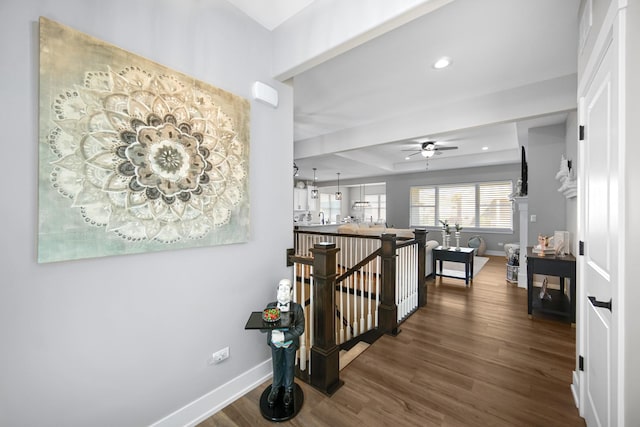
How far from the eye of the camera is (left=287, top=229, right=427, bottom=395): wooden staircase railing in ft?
6.43

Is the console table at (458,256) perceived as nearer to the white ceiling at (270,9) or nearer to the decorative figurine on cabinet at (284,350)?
the decorative figurine on cabinet at (284,350)

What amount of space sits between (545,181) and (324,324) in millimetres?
4380

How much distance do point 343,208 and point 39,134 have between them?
11443mm

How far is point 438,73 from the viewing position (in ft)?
9.19

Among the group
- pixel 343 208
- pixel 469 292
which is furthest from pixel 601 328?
pixel 343 208

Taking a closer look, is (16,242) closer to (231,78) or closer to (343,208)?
(231,78)

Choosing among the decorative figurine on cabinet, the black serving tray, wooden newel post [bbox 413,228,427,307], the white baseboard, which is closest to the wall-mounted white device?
the decorative figurine on cabinet

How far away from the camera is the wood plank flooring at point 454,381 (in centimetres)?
167

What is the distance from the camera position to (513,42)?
2.29m

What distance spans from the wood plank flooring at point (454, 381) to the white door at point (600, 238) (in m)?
0.39

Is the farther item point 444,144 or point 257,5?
point 444,144

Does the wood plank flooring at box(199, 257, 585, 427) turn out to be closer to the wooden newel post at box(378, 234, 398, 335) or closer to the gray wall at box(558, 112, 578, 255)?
the wooden newel post at box(378, 234, 398, 335)

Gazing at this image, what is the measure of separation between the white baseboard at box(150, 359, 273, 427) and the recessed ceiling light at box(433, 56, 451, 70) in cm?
318

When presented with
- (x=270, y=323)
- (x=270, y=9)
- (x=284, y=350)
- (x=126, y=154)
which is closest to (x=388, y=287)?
(x=284, y=350)
